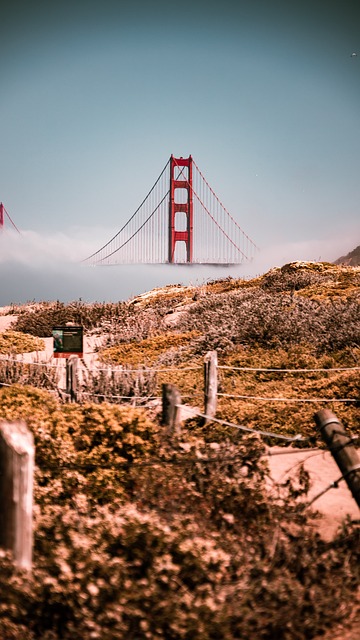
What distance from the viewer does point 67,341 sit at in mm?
10773

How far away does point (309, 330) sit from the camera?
14.0m

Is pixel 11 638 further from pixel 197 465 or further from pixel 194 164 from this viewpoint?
pixel 194 164

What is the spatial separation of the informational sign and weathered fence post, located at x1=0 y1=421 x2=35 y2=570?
721 cm

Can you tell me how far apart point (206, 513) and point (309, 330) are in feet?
31.9

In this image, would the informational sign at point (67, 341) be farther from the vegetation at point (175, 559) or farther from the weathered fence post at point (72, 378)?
the vegetation at point (175, 559)

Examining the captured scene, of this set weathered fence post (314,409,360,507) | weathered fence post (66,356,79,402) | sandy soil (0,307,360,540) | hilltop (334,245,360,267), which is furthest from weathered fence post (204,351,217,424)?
hilltop (334,245,360,267)

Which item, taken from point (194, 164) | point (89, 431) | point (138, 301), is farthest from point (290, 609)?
point (194, 164)

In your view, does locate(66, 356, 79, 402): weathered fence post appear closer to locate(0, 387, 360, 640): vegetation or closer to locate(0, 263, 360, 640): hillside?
locate(0, 263, 360, 640): hillside

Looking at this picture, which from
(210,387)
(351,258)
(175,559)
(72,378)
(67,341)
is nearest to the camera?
(175,559)

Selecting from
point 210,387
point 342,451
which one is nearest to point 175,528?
point 342,451

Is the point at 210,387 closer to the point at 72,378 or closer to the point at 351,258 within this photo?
the point at 72,378

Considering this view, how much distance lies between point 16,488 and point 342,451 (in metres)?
2.54

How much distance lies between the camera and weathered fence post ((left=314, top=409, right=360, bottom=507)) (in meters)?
4.45

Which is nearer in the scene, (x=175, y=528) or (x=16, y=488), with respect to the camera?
(x=16, y=488)
